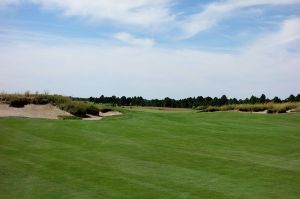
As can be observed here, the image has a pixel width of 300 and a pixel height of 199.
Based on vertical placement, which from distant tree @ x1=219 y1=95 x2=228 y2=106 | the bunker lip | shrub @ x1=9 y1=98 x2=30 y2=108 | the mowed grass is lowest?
the mowed grass

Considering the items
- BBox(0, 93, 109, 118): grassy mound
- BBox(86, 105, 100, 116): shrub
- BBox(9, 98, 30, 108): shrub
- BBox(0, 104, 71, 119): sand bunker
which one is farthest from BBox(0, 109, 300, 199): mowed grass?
BBox(86, 105, 100, 116): shrub

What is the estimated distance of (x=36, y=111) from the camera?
25391 millimetres

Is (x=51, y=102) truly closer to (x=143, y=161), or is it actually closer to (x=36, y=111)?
(x=36, y=111)

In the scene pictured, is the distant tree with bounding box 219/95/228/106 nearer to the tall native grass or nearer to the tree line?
the tree line

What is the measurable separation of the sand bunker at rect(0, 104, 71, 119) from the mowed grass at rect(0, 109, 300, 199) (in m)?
3.66

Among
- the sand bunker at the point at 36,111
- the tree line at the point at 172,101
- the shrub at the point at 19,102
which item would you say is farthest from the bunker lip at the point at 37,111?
the tree line at the point at 172,101

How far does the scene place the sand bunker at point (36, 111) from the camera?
950 inches

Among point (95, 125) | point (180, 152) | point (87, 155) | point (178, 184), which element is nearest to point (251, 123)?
point (95, 125)

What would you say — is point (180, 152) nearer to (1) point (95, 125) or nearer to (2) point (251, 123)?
(1) point (95, 125)

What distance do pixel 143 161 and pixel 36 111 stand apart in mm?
14392

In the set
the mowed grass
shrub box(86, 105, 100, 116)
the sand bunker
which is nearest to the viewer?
the mowed grass

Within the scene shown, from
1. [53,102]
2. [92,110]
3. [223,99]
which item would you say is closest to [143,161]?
[92,110]

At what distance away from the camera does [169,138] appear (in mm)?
17156

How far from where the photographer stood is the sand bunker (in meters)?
24.1
